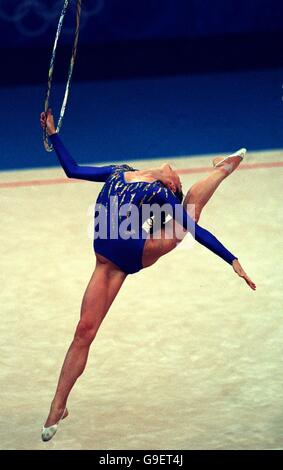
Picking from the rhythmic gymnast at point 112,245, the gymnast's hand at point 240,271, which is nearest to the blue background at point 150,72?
the rhythmic gymnast at point 112,245

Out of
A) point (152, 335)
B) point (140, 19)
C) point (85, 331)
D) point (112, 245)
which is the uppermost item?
point (140, 19)

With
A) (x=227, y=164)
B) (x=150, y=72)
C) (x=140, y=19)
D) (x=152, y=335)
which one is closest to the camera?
(x=227, y=164)

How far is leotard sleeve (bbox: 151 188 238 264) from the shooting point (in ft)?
22.9

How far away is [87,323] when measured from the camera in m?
7.22

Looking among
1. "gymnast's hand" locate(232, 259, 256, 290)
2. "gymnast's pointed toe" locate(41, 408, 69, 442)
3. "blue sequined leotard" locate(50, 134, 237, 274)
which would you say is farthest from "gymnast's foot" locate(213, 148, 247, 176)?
"gymnast's pointed toe" locate(41, 408, 69, 442)

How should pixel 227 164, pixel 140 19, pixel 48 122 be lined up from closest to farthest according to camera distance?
pixel 48 122
pixel 227 164
pixel 140 19

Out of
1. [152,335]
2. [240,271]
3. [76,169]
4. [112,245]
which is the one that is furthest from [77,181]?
[240,271]

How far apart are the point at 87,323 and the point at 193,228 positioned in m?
0.84

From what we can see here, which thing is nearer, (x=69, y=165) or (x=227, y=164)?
(x=69, y=165)

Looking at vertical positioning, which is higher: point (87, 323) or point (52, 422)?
point (87, 323)

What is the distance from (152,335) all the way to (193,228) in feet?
5.36

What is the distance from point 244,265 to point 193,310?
2.80 ft

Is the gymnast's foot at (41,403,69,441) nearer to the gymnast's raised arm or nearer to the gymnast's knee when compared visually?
the gymnast's knee

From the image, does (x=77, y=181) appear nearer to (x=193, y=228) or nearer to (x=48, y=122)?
(x=48, y=122)
